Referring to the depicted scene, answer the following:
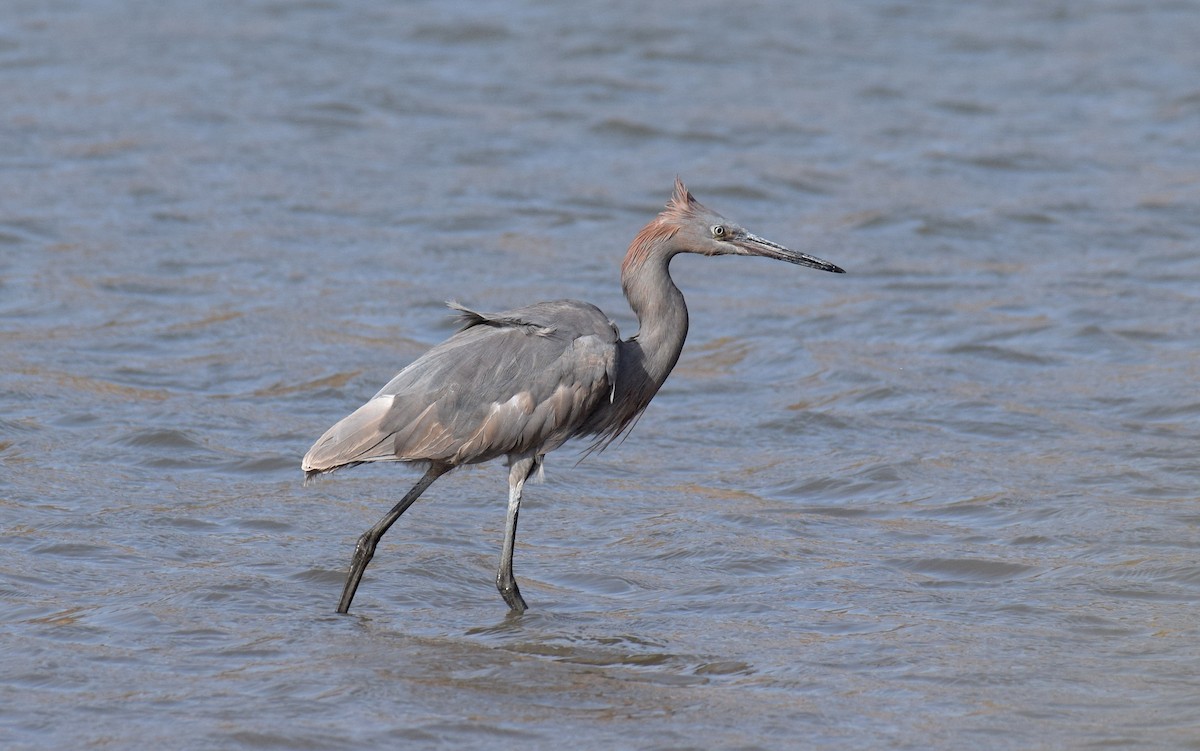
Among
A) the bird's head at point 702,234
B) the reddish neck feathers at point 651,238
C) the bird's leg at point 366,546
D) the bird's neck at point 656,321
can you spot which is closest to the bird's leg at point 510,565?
the bird's leg at point 366,546

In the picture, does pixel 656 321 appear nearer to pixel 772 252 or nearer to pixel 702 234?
pixel 702 234

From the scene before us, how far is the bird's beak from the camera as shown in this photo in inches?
307

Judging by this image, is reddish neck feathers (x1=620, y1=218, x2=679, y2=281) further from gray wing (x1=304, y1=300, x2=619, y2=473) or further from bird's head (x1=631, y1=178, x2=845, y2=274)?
gray wing (x1=304, y1=300, x2=619, y2=473)

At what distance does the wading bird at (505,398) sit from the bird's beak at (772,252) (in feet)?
0.05

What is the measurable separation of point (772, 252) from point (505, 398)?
1.47m

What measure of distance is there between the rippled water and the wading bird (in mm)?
607

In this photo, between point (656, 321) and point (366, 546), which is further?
point (656, 321)

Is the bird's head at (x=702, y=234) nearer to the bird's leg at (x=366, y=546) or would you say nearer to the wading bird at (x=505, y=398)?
the wading bird at (x=505, y=398)

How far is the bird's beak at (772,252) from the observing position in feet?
25.6

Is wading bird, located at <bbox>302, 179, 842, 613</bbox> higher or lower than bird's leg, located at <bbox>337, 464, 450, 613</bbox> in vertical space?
higher

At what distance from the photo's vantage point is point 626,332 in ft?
40.7

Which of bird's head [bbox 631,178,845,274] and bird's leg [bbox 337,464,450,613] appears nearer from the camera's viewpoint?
bird's leg [bbox 337,464,450,613]

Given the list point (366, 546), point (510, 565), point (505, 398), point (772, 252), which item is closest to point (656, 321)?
point (772, 252)

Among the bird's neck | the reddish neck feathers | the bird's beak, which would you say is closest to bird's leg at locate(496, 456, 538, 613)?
the bird's neck
